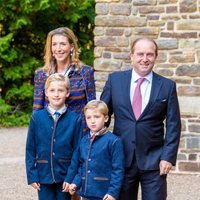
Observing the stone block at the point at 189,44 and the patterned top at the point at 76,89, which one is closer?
the patterned top at the point at 76,89

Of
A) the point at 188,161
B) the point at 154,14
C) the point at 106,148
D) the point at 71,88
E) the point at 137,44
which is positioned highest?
the point at 154,14

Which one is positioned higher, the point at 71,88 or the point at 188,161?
the point at 71,88

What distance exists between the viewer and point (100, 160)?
4609 mm

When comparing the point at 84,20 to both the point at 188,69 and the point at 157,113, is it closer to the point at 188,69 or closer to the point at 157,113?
the point at 188,69

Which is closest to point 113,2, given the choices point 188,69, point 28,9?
point 188,69

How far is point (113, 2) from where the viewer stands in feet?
29.5

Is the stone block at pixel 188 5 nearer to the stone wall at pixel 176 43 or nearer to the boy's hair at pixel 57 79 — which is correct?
the stone wall at pixel 176 43

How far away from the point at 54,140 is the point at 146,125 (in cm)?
68

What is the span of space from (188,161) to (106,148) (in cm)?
425

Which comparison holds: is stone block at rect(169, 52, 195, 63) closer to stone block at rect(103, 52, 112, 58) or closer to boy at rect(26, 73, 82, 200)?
stone block at rect(103, 52, 112, 58)

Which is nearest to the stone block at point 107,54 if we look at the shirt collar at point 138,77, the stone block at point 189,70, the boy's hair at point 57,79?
the stone block at point 189,70

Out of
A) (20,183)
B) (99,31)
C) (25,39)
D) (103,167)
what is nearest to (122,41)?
(99,31)

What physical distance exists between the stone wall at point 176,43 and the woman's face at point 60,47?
3766 millimetres

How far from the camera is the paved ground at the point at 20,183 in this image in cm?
748
